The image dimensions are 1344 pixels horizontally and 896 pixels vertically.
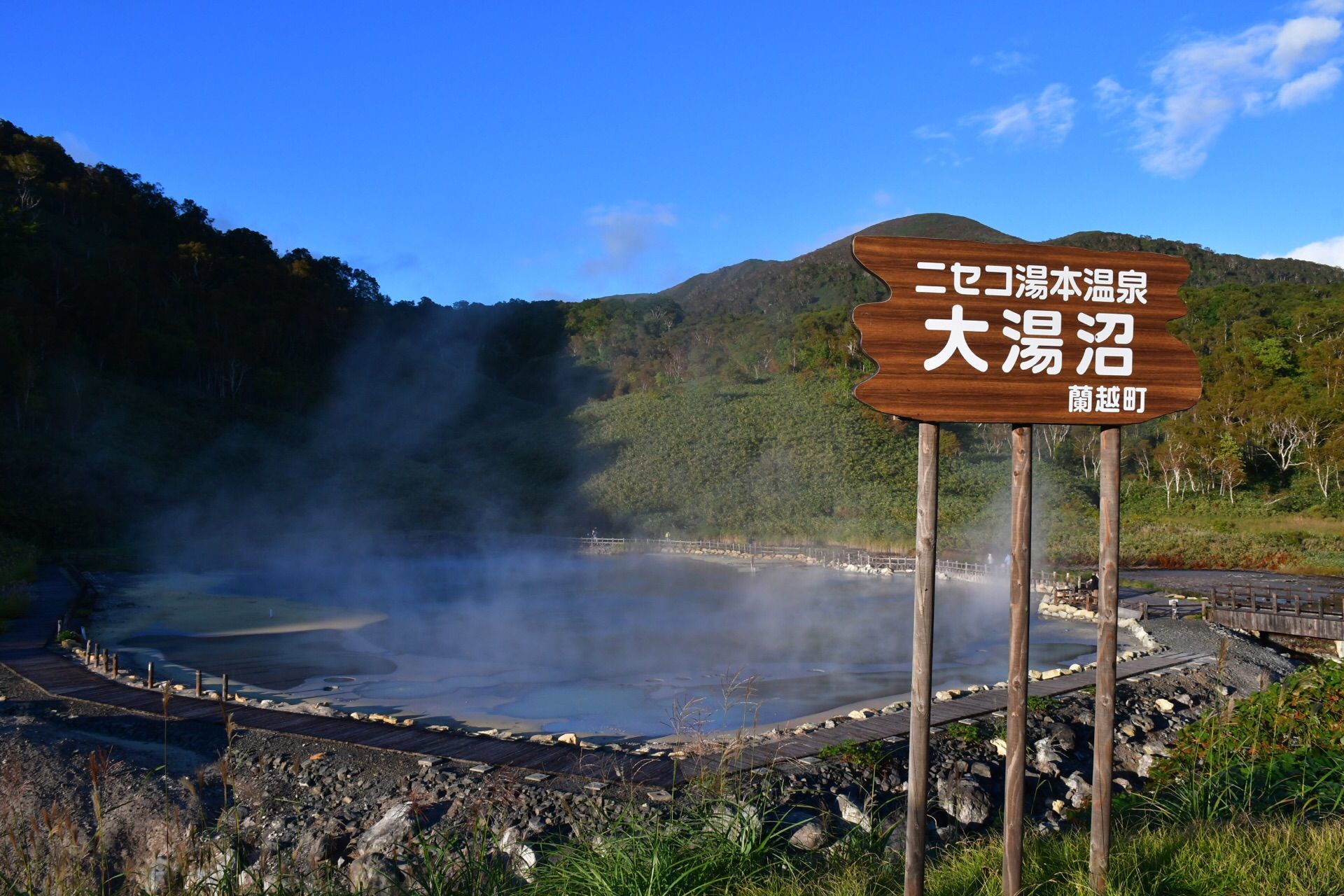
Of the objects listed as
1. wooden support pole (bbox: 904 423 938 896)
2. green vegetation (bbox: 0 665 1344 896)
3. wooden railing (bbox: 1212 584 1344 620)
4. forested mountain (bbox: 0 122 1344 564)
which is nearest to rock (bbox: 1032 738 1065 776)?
green vegetation (bbox: 0 665 1344 896)

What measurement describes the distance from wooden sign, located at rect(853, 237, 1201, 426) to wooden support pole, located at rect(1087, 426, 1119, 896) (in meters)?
0.25

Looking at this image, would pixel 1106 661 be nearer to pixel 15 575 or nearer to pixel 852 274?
pixel 15 575

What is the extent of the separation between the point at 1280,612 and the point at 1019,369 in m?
14.4

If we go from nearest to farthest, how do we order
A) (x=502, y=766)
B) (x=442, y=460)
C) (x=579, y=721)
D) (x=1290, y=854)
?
(x=1290, y=854), (x=502, y=766), (x=579, y=721), (x=442, y=460)

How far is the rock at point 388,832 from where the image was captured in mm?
5469

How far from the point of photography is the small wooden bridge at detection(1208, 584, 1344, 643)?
1369 cm

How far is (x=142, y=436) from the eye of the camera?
138 ft

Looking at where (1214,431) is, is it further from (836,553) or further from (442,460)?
(442,460)

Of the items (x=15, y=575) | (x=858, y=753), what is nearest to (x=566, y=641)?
(x=858, y=753)

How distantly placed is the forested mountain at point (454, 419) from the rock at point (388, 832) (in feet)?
48.7

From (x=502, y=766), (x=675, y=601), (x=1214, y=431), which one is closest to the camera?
(x=502, y=766)

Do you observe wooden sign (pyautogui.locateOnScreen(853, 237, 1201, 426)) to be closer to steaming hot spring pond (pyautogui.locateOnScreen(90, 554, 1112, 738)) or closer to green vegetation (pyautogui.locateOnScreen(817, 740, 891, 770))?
steaming hot spring pond (pyautogui.locateOnScreen(90, 554, 1112, 738))

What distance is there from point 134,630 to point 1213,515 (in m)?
33.1

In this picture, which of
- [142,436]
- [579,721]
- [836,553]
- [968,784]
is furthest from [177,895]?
[142,436]
